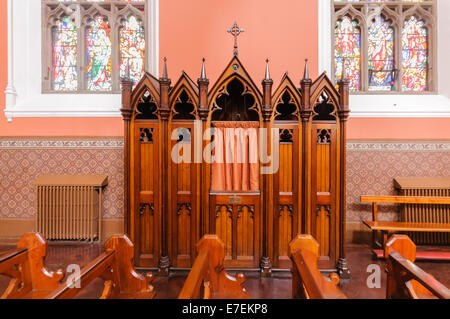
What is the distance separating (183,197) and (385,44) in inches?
170

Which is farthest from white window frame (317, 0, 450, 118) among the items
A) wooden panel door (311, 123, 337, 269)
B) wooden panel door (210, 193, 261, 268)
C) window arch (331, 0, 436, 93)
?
wooden panel door (210, 193, 261, 268)

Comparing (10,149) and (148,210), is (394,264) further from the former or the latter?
(10,149)

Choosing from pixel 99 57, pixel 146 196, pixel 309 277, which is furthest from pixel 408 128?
pixel 99 57

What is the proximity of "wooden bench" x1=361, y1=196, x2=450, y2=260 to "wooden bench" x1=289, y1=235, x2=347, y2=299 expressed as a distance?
2.24m

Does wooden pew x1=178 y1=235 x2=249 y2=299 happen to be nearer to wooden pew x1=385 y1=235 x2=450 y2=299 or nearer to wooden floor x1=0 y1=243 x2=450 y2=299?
Answer: wooden floor x1=0 y1=243 x2=450 y2=299

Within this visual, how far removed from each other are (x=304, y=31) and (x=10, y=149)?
524 centimetres

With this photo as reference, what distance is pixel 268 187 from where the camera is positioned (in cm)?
308

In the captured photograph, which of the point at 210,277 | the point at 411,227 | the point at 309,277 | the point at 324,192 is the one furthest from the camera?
the point at 411,227

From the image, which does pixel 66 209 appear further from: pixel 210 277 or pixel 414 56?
pixel 414 56

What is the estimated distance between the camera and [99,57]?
177 inches

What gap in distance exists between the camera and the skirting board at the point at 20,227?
420 cm

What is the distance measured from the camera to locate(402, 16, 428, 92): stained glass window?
4.42m

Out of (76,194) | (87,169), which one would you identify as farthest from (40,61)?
(76,194)
